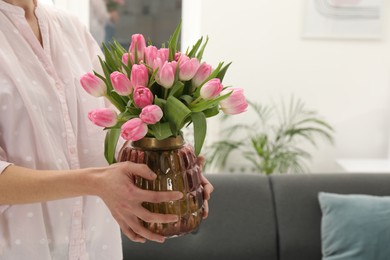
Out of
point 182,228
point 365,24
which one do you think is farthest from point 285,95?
point 182,228

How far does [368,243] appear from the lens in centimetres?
204

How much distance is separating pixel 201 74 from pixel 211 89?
0.19 ft

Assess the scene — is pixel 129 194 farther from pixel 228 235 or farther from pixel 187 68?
pixel 228 235

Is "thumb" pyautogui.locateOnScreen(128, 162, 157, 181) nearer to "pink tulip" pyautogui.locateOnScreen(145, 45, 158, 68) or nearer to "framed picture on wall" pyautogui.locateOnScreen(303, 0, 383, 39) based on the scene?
"pink tulip" pyautogui.locateOnScreen(145, 45, 158, 68)

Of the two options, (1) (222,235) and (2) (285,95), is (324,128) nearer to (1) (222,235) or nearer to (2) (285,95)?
(2) (285,95)

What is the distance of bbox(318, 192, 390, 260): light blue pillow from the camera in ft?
6.68

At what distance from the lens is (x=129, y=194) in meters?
0.84

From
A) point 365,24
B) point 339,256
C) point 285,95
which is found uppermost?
point 365,24

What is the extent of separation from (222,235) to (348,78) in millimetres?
1679


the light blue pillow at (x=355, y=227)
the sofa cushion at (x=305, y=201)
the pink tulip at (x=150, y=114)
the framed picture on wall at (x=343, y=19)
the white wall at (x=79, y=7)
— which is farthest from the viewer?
the white wall at (x=79, y=7)

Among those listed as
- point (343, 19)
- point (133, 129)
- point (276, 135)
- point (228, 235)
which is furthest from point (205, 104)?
point (343, 19)

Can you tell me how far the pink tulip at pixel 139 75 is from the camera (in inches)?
32.4

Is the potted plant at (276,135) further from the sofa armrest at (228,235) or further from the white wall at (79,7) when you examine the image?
the white wall at (79,7)

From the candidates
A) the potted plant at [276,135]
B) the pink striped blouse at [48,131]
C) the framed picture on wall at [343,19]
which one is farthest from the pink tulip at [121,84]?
the framed picture on wall at [343,19]
